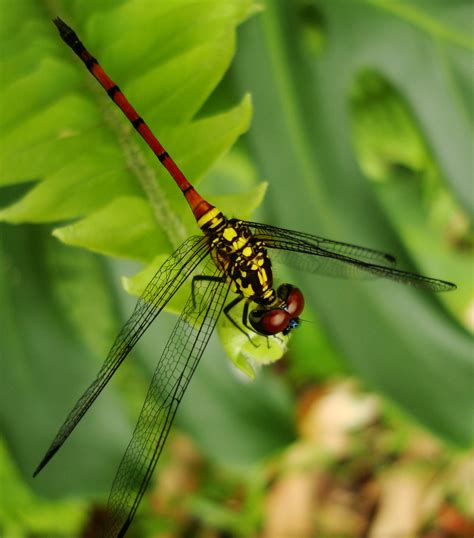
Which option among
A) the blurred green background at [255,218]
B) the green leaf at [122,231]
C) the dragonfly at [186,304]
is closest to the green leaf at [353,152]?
the blurred green background at [255,218]

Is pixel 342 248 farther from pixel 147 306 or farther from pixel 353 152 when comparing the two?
pixel 147 306

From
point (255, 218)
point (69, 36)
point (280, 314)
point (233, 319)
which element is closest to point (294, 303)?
point (280, 314)

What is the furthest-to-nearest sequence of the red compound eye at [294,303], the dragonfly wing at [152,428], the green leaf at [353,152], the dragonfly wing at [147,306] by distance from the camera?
the green leaf at [353,152] < the red compound eye at [294,303] < the dragonfly wing at [152,428] < the dragonfly wing at [147,306]

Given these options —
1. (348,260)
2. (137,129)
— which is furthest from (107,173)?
→ (348,260)

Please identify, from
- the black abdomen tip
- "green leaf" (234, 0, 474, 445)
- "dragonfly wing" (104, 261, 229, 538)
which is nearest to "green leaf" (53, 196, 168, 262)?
"dragonfly wing" (104, 261, 229, 538)

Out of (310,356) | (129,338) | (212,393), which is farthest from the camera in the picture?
(310,356)

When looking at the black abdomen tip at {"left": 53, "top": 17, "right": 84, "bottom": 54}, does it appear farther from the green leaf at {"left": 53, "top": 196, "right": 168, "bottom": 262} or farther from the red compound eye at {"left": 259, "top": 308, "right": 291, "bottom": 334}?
the red compound eye at {"left": 259, "top": 308, "right": 291, "bottom": 334}

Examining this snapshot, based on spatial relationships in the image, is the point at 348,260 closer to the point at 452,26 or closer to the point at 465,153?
the point at 465,153

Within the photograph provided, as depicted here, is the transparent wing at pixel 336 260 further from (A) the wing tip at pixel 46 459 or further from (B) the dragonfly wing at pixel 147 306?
(A) the wing tip at pixel 46 459

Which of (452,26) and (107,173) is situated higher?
(452,26)
